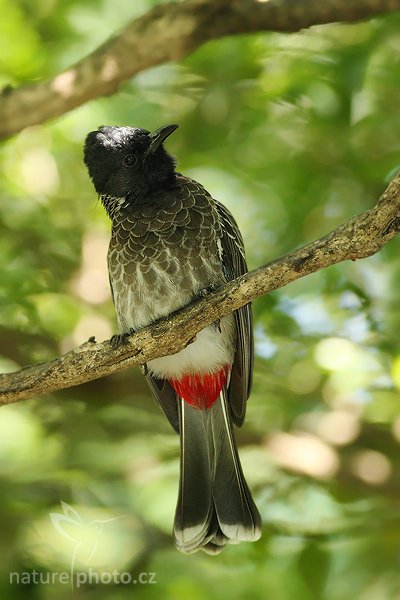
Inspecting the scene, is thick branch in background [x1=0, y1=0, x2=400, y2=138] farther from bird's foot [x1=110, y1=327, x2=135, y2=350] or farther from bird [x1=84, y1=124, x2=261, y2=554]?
bird's foot [x1=110, y1=327, x2=135, y2=350]

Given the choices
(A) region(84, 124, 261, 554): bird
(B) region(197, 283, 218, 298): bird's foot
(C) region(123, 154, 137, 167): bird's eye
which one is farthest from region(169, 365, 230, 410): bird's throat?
(C) region(123, 154, 137, 167): bird's eye

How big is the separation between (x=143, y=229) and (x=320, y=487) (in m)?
1.73

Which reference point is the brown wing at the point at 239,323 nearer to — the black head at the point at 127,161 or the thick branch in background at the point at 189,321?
the black head at the point at 127,161

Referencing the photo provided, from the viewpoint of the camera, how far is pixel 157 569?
440 cm

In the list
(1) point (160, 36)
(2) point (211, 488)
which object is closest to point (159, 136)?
(1) point (160, 36)

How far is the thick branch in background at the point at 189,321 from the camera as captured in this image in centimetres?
286

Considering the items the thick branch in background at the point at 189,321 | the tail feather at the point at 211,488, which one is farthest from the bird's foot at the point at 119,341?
the tail feather at the point at 211,488

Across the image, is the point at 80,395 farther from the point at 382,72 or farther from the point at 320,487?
the point at 382,72

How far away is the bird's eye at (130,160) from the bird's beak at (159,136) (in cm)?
11

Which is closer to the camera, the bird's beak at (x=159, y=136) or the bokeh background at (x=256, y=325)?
the bird's beak at (x=159, y=136)

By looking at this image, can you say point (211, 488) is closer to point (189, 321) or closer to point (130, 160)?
point (189, 321)

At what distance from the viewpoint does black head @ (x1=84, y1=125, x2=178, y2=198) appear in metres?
4.27

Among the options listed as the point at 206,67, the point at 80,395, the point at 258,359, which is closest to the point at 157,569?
the point at 80,395

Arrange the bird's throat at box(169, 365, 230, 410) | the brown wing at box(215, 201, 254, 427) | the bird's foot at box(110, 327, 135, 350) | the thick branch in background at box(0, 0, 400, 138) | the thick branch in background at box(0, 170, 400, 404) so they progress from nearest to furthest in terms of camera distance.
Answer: the thick branch in background at box(0, 170, 400, 404) → the bird's foot at box(110, 327, 135, 350) → the brown wing at box(215, 201, 254, 427) → the bird's throat at box(169, 365, 230, 410) → the thick branch in background at box(0, 0, 400, 138)
